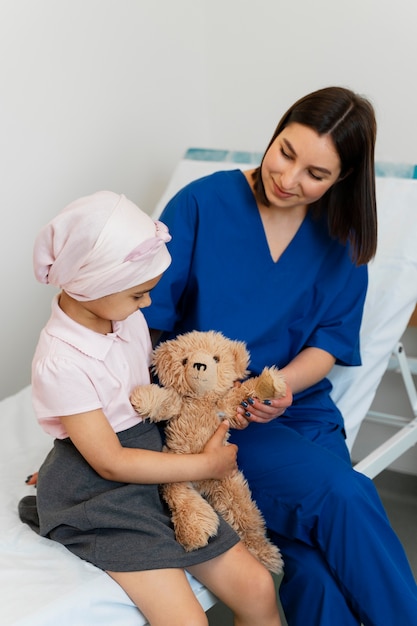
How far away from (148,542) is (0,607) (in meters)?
0.24

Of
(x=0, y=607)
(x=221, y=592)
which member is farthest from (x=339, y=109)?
(x=0, y=607)

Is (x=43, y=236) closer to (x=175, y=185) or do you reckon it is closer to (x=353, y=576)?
(x=353, y=576)

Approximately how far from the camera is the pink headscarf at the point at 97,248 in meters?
1.17

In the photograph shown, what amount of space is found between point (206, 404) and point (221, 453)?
0.09 metres

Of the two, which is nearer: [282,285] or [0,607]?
[0,607]

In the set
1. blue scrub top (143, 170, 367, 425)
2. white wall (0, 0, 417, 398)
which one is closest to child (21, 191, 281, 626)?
Result: blue scrub top (143, 170, 367, 425)

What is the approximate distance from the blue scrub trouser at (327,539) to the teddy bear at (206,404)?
0.04 meters

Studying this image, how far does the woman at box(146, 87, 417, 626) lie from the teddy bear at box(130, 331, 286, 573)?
4cm

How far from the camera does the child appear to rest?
1.18 meters

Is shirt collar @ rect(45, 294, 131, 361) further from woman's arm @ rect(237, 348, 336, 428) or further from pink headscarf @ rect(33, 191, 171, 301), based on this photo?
woman's arm @ rect(237, 348, 336, 428)

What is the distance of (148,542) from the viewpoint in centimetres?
122

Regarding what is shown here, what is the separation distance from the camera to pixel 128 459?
1237 mm

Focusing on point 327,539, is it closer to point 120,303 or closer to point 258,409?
point 258,409

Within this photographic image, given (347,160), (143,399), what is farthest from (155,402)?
(347,160)
